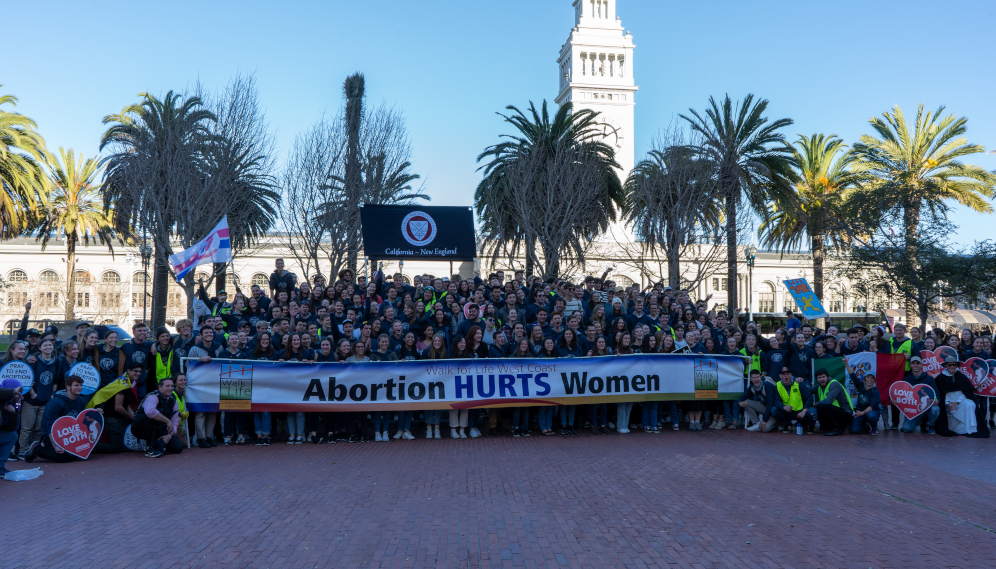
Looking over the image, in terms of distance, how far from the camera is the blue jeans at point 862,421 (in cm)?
1112

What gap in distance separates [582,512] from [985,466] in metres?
6.10

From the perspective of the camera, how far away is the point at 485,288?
1442cm

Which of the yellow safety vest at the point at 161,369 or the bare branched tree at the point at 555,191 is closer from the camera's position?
the yellow safety vest at the point at 161,369

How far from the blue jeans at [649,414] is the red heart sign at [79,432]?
8537 millimetres

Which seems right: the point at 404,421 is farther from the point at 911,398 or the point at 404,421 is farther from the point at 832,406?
the point at 911,398

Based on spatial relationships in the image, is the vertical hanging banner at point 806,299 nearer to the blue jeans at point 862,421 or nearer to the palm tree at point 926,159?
the blue jeans at point 862,421

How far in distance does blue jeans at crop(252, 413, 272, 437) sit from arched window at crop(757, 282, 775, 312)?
69999 millimetres

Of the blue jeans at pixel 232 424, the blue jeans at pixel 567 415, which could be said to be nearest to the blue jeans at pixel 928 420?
the blue jeans at pixel 567 415

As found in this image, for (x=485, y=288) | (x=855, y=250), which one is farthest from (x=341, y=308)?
(x=855, y=250)

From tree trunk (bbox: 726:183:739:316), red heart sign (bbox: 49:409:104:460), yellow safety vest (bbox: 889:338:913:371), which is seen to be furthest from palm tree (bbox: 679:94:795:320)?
red heart sign (bbox: 49:409:104:460)

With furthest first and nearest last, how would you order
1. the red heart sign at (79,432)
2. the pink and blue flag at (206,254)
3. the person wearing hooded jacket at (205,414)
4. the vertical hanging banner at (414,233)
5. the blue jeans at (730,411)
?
the vertical hanging banner at (414,233), the pink and blue flag at (206,254), the blue jeans at (730,411), the person wearing hooded jacket at (205,414), the red heart sign at (79,432)

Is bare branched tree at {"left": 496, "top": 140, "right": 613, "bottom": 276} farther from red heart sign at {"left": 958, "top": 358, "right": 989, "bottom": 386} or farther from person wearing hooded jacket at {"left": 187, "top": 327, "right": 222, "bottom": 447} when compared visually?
person wearing hooded jacket at {"left": 187, "top": 327, "right": 222, "bottom": 447}

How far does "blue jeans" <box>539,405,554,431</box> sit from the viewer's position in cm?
1105

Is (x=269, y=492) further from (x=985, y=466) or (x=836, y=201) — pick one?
(x=836, y=201)
